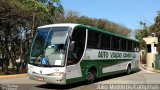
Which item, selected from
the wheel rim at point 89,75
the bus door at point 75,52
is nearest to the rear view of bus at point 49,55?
the bus door at point 75,52

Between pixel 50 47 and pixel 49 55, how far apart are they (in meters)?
0.40

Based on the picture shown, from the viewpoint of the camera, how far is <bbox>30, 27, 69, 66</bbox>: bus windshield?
15.2 metres

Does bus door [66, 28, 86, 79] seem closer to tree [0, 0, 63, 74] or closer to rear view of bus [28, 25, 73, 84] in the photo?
rear view of bus [28, 25, 73, 84]

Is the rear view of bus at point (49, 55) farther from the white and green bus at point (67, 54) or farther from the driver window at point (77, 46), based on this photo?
the driver window at point (77, 46)

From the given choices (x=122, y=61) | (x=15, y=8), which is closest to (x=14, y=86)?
(x=122, y=61)

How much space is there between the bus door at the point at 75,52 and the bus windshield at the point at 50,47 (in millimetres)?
389

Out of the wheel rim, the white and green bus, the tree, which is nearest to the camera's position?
the white and green bus

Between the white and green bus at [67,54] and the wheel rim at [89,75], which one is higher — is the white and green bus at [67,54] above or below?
above

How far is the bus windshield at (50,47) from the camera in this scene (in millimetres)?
15180

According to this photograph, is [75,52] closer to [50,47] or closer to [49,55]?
[50,47]

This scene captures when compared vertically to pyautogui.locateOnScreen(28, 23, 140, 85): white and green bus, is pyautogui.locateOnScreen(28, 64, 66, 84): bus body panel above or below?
below

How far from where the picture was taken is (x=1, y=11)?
26.4 metres

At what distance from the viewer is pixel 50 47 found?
15492mm

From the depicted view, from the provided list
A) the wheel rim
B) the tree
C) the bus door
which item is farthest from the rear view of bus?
the tree
